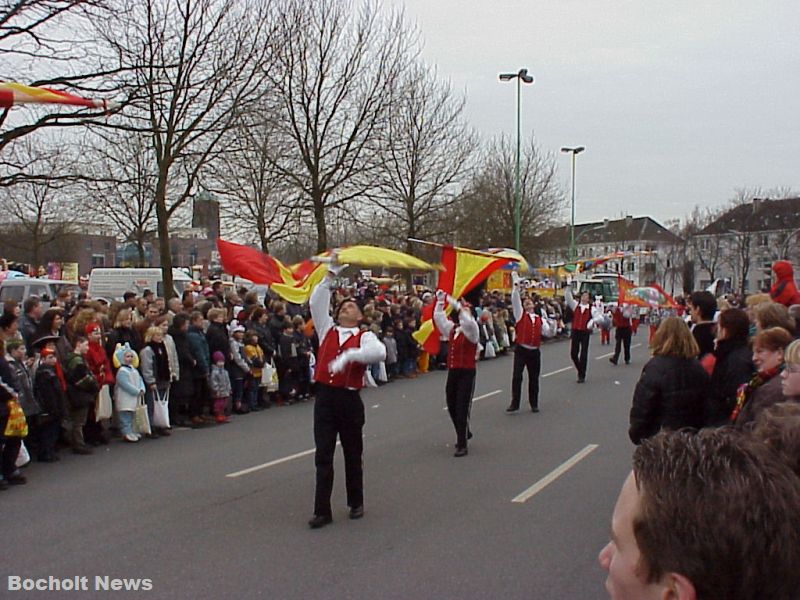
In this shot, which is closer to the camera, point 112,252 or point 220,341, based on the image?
point 220,341

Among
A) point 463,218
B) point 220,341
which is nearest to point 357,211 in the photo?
point 463,218

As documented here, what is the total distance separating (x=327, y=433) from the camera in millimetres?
6770

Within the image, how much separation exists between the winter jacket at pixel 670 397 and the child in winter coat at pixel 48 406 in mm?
6717

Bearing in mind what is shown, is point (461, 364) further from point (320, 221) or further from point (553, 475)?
point (320, 221)

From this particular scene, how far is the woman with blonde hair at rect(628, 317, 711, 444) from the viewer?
6.09m

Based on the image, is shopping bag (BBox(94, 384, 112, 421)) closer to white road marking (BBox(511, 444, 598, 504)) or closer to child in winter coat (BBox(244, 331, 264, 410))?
child in winter coat (BBox(244, 331, 264, 410))

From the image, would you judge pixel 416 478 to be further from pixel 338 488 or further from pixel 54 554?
pixel 54 554

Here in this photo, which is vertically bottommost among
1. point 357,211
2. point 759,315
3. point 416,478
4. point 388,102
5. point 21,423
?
point 416,478

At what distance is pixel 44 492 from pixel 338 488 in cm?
291

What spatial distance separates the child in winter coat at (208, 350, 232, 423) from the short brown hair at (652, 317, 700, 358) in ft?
26.6

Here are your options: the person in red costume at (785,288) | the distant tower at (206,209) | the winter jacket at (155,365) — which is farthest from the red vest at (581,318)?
the distant tower at (206,209)

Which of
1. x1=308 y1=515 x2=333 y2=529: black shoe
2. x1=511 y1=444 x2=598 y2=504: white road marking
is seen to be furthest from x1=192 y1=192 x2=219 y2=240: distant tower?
x1=308 y1=515 x2=333 y2=529: black shoe

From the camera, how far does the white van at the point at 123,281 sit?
104 feet

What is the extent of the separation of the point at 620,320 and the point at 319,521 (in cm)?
1584
